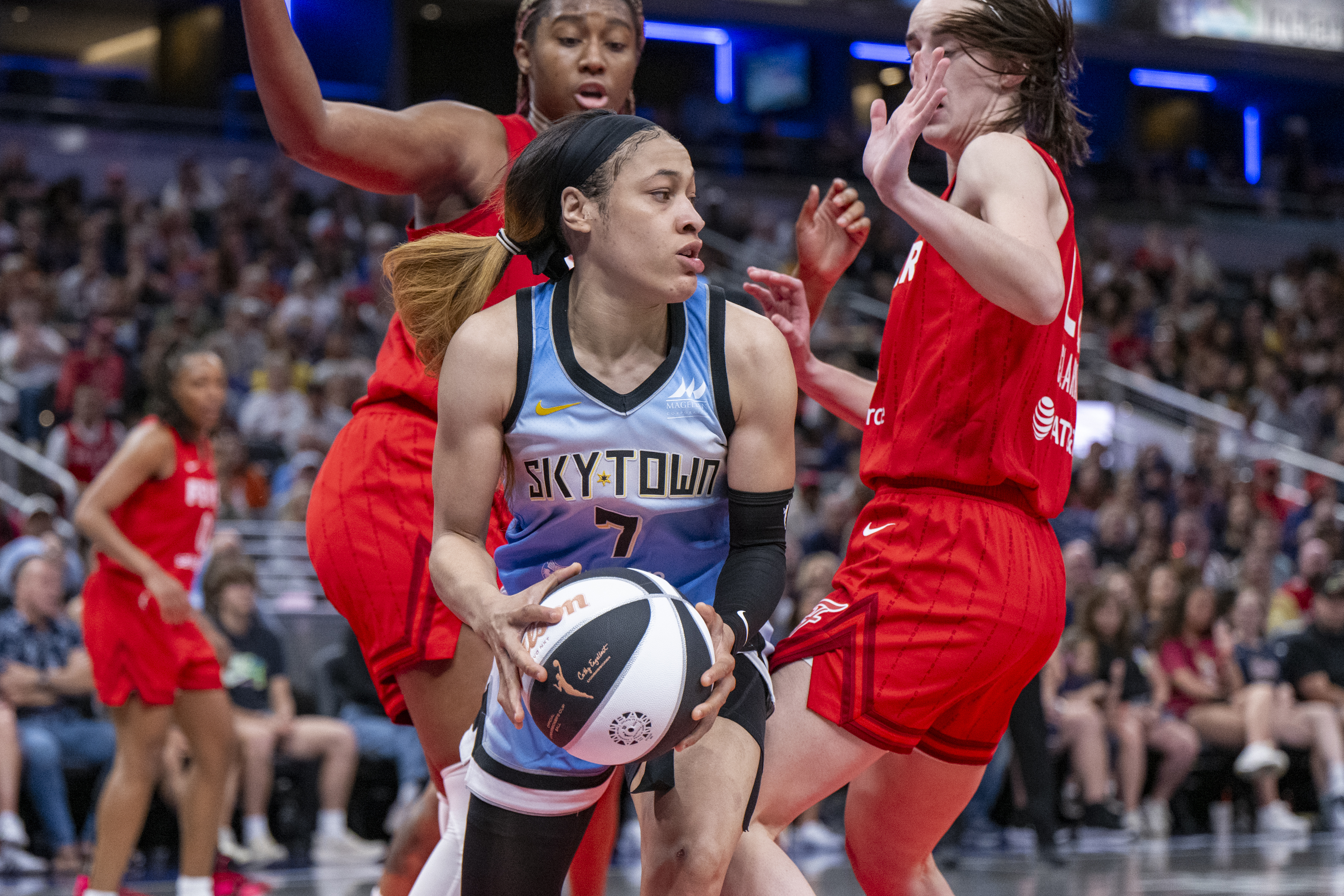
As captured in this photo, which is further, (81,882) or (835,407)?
(81,882)

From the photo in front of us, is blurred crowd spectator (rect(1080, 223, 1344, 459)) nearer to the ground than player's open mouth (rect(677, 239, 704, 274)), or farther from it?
nearer to the ground

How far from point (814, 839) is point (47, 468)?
16.4 feet

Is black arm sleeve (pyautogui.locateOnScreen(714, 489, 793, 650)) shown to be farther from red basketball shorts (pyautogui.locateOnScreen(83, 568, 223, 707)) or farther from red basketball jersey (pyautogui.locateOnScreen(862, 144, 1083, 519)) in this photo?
red basketball shorts (pyautogui.locateOnScreen(83, 568, 223, 707))

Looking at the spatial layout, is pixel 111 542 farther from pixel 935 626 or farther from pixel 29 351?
pixel 29 351

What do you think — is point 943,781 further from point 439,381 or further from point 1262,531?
point 1262,531

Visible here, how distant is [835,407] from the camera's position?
135 inches

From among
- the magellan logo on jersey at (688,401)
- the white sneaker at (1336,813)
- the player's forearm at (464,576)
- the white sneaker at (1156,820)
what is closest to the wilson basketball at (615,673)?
the player's forearm at (464,576)

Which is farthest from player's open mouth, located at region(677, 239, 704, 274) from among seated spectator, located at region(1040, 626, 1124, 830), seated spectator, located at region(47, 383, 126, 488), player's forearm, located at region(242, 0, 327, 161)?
seated spectator, located at region(47, 383, 126, 488)

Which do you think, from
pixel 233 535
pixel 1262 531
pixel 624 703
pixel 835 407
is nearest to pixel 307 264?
pixel 233 535

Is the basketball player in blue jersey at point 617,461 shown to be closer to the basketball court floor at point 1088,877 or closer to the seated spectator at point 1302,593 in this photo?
the basketball court floor at point 1088,877

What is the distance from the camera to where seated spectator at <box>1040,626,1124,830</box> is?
836 cm

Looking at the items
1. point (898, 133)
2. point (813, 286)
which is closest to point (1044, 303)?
point (898, 133)

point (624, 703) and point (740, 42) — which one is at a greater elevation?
point (740, 42)

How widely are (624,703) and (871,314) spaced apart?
46.7 feet
